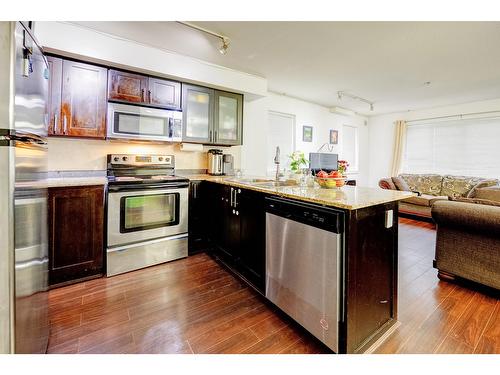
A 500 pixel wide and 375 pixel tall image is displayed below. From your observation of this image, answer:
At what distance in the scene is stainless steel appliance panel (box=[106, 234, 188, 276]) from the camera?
2.50 metres

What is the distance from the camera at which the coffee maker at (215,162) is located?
3.61 meters

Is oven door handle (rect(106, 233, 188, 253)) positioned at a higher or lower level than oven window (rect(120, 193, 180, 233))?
lower

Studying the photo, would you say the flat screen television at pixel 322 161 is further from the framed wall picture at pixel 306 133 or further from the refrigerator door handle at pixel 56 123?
the refrigerator door handle at pixel 56 123

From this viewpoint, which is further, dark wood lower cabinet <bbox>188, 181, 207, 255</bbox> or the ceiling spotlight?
dark wood lower cabinet <bbox>188, 181, 207, 255</bbox>

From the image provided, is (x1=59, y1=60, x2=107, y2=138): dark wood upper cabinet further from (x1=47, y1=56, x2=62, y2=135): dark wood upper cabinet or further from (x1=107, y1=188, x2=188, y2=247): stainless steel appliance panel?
(x1=107, y1=188, x2=188, y2=247): stainless steel appliance panel

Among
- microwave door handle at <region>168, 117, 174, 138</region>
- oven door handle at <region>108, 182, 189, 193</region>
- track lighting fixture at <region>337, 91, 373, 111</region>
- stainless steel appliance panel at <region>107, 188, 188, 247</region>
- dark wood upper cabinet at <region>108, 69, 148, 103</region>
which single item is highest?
track lighting fixture at <region>337, 91, 373, 111</region>

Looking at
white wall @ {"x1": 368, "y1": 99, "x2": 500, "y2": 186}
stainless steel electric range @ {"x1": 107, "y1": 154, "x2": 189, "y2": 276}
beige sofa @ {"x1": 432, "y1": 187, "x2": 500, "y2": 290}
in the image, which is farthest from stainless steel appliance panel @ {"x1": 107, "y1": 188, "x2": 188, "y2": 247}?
white wall @ {"x1": 368, "y1": 99, "x2": 500, "y2": 186}

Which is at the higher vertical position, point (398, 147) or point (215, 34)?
point (215, 34)

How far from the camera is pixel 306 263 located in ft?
5.10

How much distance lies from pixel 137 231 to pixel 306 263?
1.91 m

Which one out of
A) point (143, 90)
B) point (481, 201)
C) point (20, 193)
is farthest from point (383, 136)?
point (20, 193)

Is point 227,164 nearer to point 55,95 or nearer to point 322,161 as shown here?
point 55,95
